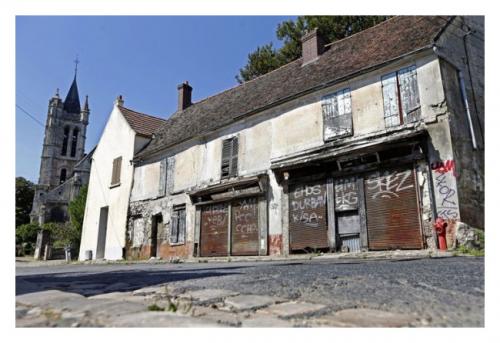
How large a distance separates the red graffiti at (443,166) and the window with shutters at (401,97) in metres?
1.27

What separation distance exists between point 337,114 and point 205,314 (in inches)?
361

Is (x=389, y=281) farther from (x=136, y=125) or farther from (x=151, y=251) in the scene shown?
(x=136, y=125)

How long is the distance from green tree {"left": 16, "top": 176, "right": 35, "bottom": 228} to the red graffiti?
1765 inches

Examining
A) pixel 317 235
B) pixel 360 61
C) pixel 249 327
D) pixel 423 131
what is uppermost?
pixel 360 61

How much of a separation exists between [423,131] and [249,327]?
26.1ft

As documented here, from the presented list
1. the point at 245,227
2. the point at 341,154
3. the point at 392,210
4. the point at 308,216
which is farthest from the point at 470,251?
the point at 245,227

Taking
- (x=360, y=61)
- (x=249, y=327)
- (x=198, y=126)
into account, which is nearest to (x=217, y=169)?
(x=198, y=126)

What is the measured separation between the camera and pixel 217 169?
45.1 feet

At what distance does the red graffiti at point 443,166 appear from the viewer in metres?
8.20

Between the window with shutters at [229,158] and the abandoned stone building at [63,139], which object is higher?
the abandoned stone building at [63,139]

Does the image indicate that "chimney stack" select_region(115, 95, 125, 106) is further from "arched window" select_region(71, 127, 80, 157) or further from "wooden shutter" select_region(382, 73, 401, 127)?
"arched window" select_region(71, 127, 80, 157)

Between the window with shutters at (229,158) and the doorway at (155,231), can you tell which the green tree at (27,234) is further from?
the window with shutters at (229,158)

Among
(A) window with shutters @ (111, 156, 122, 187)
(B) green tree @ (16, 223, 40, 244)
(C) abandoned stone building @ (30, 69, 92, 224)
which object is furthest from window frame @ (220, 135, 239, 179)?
(C) abandoned stone building @ (30, 69, 92, 224)

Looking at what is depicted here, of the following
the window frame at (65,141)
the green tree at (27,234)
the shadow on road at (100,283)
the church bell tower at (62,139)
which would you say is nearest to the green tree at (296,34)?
the shadow on road at (100,283)
